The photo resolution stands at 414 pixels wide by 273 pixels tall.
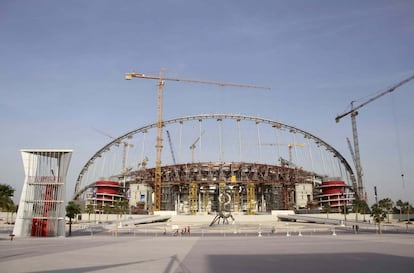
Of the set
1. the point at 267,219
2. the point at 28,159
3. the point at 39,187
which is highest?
the point at 28,159

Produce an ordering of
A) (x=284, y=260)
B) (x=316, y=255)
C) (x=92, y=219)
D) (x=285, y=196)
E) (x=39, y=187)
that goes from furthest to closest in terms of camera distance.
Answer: (x=285, y=196)
(x=92, y=219)
(x=39, y=187)
(x=316, y=255)
(x=284, y=260)

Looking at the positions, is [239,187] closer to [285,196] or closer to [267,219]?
[285,196]

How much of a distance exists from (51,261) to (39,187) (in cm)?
2521

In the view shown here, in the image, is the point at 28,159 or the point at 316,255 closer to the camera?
the point at 316,255

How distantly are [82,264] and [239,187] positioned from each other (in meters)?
123

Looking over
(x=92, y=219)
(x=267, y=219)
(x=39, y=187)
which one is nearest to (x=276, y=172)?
(x=267, y=219)

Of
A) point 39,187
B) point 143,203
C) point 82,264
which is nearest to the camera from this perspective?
point 82,264

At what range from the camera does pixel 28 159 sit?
1661 inches

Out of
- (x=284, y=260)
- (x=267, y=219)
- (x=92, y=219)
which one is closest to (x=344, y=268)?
(x=284, y=260)

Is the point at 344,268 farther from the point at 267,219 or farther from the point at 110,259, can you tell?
the point at 267,219

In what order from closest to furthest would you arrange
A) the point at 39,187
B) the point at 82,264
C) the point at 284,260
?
the point at 82,264 < the point at 284,260 < the point at 39,187

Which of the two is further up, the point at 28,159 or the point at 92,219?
the point at 28,159

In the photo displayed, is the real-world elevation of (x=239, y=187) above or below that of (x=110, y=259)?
above

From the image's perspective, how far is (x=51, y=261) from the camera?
1936cm
